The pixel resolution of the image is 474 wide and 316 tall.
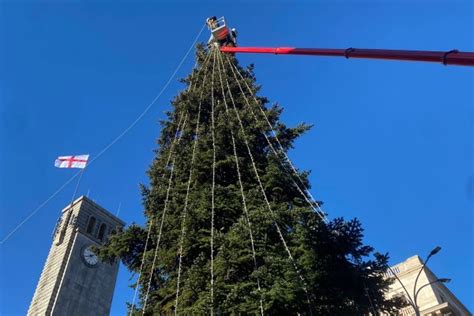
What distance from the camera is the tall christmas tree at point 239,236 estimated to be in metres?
15.1

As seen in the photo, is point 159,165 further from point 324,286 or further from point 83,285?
point 83,285

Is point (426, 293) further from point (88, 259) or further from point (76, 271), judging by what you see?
point (88, 259)

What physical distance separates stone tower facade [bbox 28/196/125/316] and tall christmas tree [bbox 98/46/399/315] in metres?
35.1

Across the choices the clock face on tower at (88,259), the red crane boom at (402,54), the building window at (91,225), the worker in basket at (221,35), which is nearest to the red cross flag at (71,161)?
the worker in basket at (221,35)

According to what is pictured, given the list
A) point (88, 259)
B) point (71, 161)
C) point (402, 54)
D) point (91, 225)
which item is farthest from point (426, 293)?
point (91, 225)

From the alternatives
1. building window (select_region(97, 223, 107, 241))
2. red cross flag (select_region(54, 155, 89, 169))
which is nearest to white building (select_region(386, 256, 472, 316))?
red cross flag (select_region(54, 155, 89, 169))

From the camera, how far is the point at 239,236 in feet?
53.4

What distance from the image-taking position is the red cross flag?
118 feet

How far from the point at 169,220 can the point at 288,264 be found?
5850 millimetres

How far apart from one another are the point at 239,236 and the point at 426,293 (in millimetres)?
18121

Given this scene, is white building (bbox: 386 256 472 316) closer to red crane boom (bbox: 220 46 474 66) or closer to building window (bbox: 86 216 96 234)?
red crane boom (bbox: 220 46 474 66)

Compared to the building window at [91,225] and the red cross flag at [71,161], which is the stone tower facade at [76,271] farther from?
the red cross flag at [71,161]

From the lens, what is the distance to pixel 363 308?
15.8 meters

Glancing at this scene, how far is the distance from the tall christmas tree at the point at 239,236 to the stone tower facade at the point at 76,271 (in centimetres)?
3506
